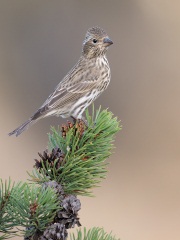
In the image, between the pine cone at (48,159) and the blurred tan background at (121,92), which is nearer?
the pine cone at (48,159)

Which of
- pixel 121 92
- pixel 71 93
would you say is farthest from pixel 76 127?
pixel 121 92

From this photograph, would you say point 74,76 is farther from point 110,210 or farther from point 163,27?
point 163,27

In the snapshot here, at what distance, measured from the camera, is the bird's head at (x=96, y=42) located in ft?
17.0

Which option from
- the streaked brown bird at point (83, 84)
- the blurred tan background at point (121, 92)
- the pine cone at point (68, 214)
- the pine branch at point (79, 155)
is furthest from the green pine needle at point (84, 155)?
the blurred tan background at point (121, 92)

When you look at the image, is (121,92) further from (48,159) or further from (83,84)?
(48,159)

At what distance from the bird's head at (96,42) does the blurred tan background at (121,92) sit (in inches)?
118

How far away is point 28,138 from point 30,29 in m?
2.25

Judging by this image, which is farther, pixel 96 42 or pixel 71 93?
pixel 96 42

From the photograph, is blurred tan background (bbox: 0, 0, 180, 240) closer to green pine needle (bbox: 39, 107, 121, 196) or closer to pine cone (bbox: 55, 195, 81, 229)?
green pine needle (bbox: 39, 107, 121, 196)

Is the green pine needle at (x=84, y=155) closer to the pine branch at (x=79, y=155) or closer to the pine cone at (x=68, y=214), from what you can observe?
the pine branch at (x=79, y=155)

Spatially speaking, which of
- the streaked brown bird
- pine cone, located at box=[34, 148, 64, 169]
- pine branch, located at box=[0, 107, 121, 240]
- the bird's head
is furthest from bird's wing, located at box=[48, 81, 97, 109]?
pine cone, located at box=[34, 148, 64, 169]

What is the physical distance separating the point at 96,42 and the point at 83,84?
0.44 meters

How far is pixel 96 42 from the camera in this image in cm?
520

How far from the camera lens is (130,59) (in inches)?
396
